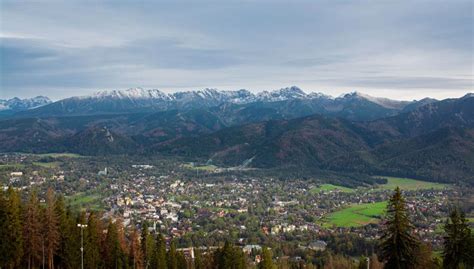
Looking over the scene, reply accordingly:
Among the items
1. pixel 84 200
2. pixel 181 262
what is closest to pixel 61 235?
pixel 181 262

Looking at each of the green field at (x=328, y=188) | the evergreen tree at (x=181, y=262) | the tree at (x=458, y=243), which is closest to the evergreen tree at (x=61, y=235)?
the evergreen tree at (x=181, y=262)

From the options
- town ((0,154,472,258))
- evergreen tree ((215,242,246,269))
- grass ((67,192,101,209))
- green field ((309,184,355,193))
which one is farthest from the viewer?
green field ((309,184,355,193))

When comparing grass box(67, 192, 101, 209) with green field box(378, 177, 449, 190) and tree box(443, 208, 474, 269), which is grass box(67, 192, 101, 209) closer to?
green field box(378, 177, 449, 190)

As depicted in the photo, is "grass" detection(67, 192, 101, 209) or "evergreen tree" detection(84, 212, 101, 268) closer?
"evergreen tree" detection(84, 212, 101, 268)

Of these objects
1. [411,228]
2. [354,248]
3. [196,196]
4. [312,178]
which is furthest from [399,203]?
[312,178]

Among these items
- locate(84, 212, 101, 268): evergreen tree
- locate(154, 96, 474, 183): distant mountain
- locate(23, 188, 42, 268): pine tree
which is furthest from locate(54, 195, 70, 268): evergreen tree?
locate(154, 96, 474, 183): distant mountain

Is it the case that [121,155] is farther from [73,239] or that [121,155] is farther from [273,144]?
[73,239]
